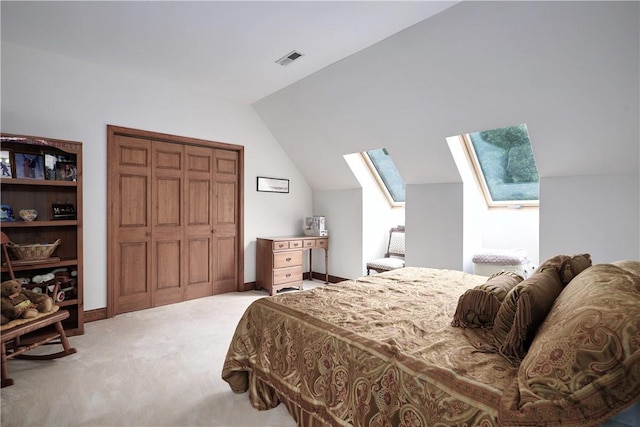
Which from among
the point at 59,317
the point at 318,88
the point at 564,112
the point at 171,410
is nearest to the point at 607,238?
the point at 564,112

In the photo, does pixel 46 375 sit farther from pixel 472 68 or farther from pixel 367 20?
pixel 472 68

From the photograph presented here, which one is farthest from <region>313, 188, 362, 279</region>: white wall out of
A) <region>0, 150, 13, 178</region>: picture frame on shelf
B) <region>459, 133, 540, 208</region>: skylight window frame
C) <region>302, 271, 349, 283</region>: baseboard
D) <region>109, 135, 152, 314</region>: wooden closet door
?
<region>0, 150, 13, 178</region>: picture frame on shelf

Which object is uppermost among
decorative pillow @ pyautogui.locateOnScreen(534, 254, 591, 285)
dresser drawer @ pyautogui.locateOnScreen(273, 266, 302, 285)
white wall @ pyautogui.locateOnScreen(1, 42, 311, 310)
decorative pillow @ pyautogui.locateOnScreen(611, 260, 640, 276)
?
white wall @ pyautogui.locateOnScreen(1, 42, 311, 310)

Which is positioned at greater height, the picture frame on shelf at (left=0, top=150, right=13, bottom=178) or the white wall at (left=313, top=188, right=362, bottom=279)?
the picture frame on shelf at (left=0, top=150, right=13, bottom=178)

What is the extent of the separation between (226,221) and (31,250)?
7.18 feet

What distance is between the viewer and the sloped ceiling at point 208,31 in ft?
8.29

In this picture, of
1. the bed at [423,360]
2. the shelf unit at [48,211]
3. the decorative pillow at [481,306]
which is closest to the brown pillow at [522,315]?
the bed at [423,360]

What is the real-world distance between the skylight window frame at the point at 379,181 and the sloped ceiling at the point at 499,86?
73cm

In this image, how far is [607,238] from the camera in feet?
10.3

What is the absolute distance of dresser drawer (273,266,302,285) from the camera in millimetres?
4762

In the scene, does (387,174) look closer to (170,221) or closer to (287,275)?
(287,275)

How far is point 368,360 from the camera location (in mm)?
1426

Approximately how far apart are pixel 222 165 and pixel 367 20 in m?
2.82

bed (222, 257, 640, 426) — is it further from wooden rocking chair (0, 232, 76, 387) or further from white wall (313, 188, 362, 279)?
white wall (313, 188, 362, 279)
